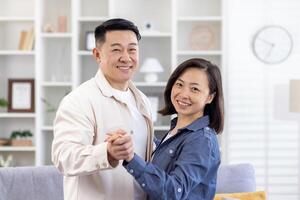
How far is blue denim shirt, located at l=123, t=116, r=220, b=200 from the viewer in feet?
6.74

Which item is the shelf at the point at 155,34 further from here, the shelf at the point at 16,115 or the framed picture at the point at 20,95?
the shelf at the point at 16,115

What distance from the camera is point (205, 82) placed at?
231 centimetres

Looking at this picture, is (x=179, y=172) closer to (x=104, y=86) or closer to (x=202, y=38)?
(x=104, y=86)

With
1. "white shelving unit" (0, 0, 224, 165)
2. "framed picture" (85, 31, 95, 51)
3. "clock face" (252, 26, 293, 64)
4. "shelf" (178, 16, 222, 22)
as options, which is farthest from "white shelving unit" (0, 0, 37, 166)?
"clock face" (252, 26, 293, 64)

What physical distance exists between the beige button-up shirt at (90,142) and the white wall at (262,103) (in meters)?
3.56

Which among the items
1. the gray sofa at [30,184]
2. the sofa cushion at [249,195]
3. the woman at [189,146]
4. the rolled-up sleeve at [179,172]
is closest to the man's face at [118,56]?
the woman at [189,146]

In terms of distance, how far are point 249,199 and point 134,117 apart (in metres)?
1.20

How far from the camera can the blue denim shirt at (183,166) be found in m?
2.05

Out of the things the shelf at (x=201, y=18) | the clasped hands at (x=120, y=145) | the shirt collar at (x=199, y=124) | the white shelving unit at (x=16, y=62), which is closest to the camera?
the clasped hands at (x=120, y=145)

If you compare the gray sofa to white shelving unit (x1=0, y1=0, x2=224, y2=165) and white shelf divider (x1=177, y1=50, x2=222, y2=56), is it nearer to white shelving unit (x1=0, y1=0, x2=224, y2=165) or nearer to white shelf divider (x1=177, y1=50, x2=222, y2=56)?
white shelving unit (x1=0, y1=0, x2=224, y2=165)

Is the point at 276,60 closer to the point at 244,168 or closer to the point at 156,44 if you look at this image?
the point at 156,44

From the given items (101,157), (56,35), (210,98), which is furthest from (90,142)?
(56,35)

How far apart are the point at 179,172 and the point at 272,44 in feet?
13.4

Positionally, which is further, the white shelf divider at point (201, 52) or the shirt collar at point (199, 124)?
the white shelf divider at point (201, 52)
